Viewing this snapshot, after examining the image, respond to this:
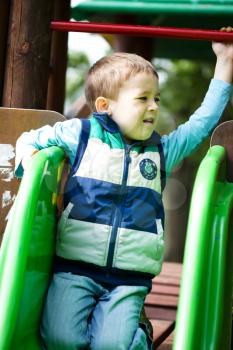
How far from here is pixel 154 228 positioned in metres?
2.63

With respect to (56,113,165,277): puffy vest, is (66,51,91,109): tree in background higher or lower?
higher

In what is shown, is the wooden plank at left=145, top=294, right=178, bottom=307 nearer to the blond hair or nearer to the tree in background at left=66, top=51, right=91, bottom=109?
the blond hair

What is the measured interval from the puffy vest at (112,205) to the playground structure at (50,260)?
0.30 feet

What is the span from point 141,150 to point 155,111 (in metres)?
0.15

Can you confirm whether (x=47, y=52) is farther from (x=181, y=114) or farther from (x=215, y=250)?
(x=181, y=114)

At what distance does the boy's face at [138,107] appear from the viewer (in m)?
2.71

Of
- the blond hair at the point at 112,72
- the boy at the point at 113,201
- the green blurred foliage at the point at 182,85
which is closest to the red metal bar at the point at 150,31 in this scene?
the boy at the point at 113,201

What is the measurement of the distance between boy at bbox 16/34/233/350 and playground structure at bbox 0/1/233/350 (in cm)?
7

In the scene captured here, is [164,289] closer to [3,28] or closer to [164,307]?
[164,307]

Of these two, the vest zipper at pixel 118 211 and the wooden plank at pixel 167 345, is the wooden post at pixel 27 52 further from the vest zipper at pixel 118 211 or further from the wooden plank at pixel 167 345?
the wooden plank at pixel 167 345

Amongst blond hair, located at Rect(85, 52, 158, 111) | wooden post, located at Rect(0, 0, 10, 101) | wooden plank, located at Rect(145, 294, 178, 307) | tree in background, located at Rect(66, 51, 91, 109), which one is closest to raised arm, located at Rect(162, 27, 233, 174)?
blond hair, located at Rect(85, 52, 158, 111)

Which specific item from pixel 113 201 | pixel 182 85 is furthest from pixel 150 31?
pixel 182 85

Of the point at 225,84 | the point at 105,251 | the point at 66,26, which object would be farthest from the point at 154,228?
the point at 66,26

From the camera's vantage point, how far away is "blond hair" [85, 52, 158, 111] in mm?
2734
